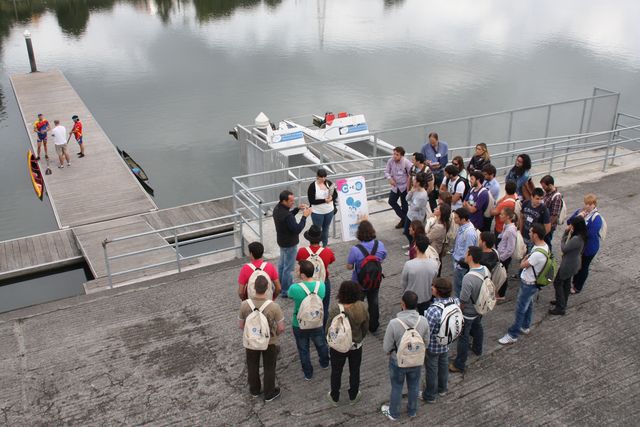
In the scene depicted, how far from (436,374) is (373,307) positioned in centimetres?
136

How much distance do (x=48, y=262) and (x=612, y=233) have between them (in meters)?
13.3

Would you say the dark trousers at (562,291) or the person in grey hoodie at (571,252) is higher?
the person in grey hoodie at (571,252)

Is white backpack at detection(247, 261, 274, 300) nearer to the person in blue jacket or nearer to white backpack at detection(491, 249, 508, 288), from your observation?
white backpack at detection(491, 249, 508, 288)

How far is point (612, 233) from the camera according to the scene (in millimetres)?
10797

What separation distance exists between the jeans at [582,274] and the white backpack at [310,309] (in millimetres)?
4224

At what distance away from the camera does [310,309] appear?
20.7 feet

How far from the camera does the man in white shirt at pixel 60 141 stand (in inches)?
776

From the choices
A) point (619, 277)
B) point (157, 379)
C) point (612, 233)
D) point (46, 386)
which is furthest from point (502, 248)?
point (46, 386)

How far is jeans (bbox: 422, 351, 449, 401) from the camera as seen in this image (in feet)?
21.1

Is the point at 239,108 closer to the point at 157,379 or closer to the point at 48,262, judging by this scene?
the point at 48,262

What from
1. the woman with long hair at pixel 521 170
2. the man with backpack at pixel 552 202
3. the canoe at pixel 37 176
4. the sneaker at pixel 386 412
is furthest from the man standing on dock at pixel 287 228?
the canoe at pixel 37 176

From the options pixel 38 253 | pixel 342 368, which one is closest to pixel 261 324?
pixel 342 368

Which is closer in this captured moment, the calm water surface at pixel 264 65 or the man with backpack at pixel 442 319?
the man with backpack at pixel 442 319

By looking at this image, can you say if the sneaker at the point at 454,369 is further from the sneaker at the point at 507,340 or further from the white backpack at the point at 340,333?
the white backpack at the point at 340,333
